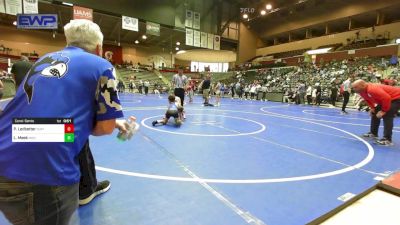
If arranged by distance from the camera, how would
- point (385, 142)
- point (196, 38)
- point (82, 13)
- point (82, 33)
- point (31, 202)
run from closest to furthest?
point (31, 202) → point (82, 33) → point (385, 142) → point (82, 13) → point (196, 38)

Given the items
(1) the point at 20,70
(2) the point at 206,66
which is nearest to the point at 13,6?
(1) the point at 20,70

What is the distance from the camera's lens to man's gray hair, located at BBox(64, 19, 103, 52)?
4.57ft

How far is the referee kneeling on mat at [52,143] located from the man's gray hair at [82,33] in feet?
0.33

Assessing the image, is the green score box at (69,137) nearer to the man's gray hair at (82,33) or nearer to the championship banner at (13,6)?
the man's gray hair at (82,33)

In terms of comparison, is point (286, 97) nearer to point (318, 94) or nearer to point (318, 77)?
point (318, 94)

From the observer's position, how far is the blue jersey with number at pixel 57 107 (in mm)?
1140

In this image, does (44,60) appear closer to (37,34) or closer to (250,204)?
(250,204)

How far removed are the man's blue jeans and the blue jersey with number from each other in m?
0.03

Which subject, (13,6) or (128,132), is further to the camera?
(13,6)

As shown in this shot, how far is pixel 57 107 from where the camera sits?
46.2 inches

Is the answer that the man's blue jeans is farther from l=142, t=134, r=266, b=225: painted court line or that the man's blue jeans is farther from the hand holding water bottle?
l=142, t=134, r=266, b=225: painted court line

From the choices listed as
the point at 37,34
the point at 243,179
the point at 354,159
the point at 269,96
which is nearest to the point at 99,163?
the point at 243,179

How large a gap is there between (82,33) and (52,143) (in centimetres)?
61

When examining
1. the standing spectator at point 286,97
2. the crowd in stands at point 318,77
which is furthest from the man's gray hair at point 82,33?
the standing spectator at point 286,97
